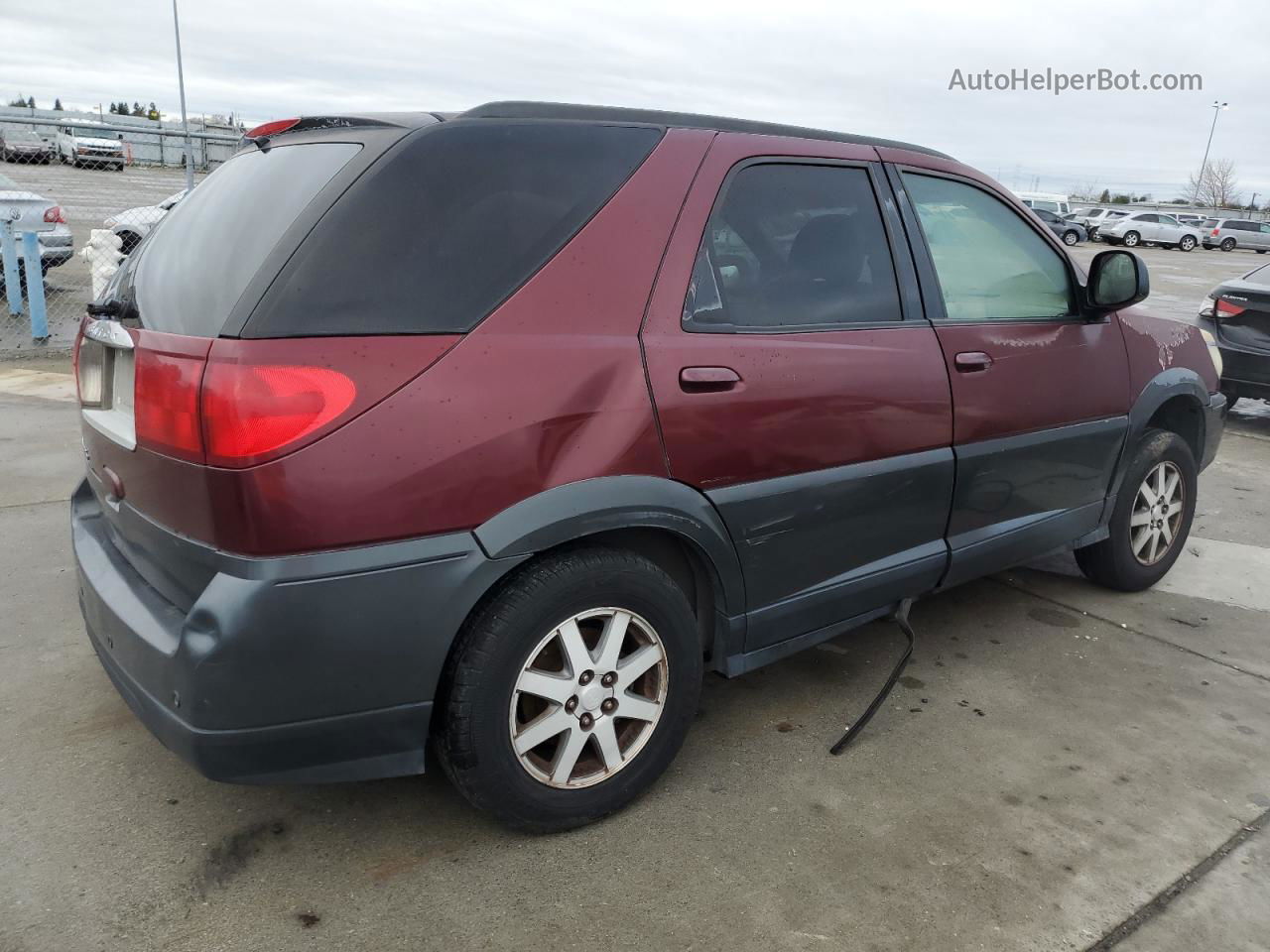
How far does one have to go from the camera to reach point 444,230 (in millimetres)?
2240

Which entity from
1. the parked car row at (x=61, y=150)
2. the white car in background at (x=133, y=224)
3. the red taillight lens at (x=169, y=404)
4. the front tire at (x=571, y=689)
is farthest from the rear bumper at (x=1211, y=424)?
the parked car row at (x=61, y=150)

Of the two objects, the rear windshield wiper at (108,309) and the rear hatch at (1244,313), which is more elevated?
the rear windshield wiper at (108,309)

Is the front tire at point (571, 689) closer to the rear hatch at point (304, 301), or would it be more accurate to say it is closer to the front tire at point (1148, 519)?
the rear hatch at point (304, 301)

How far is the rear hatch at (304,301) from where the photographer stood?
6.68ft

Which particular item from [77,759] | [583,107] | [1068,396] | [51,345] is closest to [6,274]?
[51,345]

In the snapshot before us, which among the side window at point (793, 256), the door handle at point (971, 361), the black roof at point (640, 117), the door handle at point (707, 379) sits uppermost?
the black roof at point (640, 117)

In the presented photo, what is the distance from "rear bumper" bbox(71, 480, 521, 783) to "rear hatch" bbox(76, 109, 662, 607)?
0.07 meters

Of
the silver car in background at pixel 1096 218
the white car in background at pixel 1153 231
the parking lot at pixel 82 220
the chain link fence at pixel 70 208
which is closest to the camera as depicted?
the chain link fence at pixel 70 208

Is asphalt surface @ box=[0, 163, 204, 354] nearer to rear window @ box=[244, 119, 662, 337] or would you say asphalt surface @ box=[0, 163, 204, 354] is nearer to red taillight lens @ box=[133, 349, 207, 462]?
red taillight lens @ box=[133, 349, 207, 462]

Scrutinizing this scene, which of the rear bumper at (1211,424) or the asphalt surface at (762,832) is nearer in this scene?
the asphalt surface at (762,832)

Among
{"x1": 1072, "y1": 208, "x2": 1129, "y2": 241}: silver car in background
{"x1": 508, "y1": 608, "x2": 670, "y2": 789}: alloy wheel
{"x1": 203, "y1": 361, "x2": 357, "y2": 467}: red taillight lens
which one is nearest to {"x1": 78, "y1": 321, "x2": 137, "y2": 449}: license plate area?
{"x1": 203, "y1": 361, "x2": 357, "y2": 467}: red taillight lens

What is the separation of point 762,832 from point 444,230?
1703 millimetres

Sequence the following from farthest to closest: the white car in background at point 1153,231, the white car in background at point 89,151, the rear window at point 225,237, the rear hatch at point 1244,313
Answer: the white car in background at point 1153,231, the white car in background at point 89,151, the rear hatch at point 1244,313, the rear window at point 225,237

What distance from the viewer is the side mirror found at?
3654 millimetres
